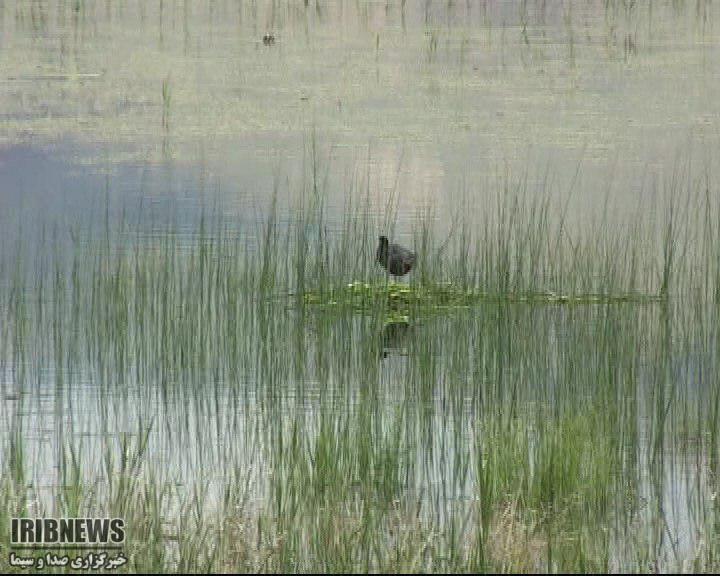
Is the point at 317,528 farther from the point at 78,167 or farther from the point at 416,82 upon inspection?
the point at 416,82

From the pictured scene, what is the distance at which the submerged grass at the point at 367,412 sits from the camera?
14.7ft

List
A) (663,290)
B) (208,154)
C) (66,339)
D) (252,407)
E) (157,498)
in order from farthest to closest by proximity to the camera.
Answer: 1. (208,154)
2. (663,290)
3. (66,339)
4. (252,407)
5. (157,498)

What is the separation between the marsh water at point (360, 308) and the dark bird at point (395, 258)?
18 centimetres

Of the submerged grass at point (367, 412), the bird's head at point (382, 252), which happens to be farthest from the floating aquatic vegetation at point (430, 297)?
the bird's head at point (382, 252)

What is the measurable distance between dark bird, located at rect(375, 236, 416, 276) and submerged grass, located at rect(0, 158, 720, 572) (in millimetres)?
55

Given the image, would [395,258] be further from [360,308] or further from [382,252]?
[360,308]

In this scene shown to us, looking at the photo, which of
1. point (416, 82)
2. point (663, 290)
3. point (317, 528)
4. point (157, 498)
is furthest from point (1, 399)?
point (416, 82)

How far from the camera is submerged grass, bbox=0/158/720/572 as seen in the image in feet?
14.7

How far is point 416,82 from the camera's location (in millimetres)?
13945

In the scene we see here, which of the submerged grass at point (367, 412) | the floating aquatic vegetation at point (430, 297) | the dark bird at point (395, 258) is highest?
the dark bird at point (395, 258)

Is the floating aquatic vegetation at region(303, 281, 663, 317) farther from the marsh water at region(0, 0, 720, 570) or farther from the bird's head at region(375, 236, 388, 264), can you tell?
the bird's head at region(375, 236, 388, 264)

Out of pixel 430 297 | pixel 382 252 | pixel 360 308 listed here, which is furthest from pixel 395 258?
pixel 360 308

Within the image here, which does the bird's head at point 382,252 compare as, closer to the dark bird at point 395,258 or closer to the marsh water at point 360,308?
the dark bird at point 395,258

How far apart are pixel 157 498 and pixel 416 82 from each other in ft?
30.9
